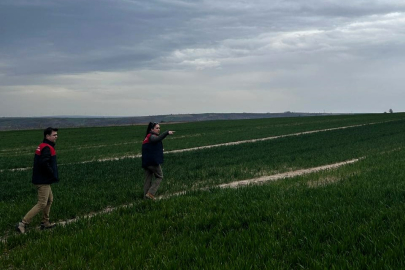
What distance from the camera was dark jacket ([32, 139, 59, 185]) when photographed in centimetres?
801

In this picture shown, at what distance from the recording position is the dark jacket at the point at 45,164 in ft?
26.3

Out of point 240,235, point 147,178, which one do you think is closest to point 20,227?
point 147,178

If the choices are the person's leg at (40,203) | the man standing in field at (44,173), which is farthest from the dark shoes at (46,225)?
the person's leg at (40,203)

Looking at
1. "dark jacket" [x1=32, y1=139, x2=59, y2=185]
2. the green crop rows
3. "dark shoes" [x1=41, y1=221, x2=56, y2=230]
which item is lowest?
"dark shoes" [x1=41, y1=221, x2=56, y2=230]

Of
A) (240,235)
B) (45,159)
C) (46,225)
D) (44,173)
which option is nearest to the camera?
(240,235)

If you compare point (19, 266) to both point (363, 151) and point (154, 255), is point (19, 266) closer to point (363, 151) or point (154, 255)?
point (154, 255)

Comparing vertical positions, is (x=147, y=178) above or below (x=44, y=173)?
below

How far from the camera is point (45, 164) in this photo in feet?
26.4

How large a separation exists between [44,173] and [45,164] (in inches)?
11.5

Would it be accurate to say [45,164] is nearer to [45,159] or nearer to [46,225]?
[45,159]

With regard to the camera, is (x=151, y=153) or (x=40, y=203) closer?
(x=40, y=203)

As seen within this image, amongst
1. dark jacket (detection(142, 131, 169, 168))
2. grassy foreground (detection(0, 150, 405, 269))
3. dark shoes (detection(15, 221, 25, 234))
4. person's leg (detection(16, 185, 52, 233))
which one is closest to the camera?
grassy foreground (detection(0, 150, 405, 269))

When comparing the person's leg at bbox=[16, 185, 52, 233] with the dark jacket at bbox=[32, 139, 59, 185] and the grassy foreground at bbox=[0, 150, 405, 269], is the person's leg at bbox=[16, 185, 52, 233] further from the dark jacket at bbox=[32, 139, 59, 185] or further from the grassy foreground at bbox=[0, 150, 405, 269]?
the grassy foreground at bbox=[0, 150, 405, 269]

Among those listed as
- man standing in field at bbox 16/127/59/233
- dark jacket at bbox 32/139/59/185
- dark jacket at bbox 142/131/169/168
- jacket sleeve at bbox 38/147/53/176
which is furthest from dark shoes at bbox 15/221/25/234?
dark jacket at bbox 142/131/169/168
